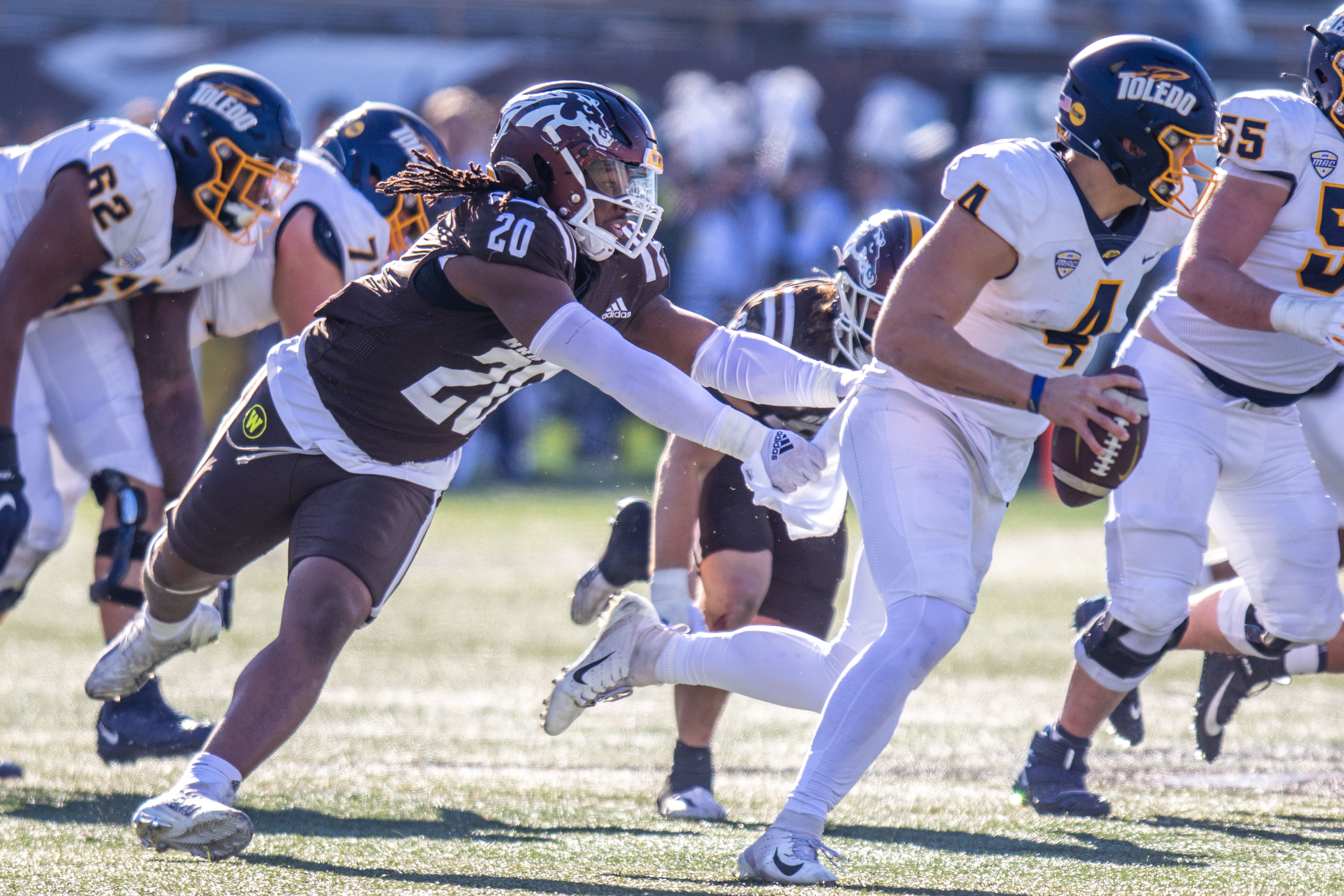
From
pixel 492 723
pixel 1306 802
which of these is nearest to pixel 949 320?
pixel 1306 802

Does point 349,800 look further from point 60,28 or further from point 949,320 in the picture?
point 60,28

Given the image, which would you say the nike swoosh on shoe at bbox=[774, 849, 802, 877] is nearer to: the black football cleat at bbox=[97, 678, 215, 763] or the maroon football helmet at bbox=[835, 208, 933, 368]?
the maroon football helmet at bbox=[835, 208, 933, 368]

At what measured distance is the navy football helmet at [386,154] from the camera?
15.5 ft

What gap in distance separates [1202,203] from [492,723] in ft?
9.08

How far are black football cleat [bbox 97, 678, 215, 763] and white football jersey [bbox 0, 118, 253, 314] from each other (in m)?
1.16

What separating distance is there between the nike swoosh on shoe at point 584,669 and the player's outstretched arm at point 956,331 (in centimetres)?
105

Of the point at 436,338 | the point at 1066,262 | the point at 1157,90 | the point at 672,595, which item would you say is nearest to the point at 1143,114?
the point at 1157,90

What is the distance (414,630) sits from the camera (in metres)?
7.04

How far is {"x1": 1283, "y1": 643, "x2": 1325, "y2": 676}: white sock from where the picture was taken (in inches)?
172

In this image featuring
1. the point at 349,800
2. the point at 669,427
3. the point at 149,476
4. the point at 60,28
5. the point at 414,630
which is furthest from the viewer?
the point at 60,28

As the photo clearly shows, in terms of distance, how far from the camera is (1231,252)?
374cm

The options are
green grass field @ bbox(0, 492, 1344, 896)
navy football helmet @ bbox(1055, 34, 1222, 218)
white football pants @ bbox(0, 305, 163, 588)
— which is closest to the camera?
green grass field @ bbox(0, 492, 1344, 896)

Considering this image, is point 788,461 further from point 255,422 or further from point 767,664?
point 255,422

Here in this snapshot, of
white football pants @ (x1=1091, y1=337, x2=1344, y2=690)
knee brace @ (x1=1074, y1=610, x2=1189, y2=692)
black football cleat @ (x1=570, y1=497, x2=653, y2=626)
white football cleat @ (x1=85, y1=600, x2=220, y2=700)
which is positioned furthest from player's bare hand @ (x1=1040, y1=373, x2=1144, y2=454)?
white football cleat @ (x1=85, y1=600, x2=220, y2=700)
